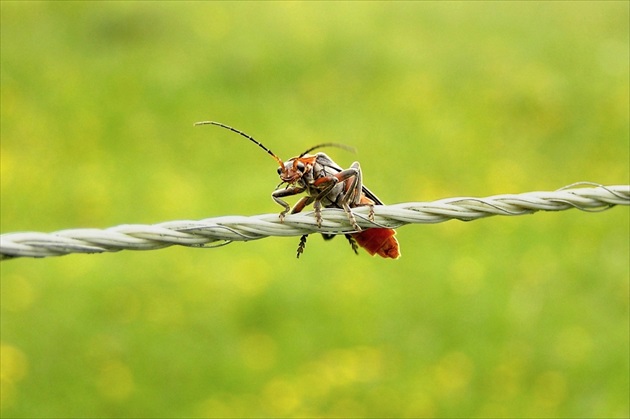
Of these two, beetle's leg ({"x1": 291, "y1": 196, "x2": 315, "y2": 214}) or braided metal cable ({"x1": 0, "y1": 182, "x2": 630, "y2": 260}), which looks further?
beetle's leg ({"x1": 291, "y1": 196, "x2": 315, "y2": 214})

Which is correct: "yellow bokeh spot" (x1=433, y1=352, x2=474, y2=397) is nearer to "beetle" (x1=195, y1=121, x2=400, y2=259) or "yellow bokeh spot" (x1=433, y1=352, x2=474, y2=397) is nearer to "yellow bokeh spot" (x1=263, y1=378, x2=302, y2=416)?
"yellow bokeh spot" (x1=263, y1=378, x2=302, y2=416)

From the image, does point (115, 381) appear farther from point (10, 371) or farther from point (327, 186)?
point (327, 186)

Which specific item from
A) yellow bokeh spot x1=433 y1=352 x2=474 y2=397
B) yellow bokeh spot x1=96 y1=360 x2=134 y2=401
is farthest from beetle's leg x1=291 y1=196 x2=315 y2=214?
yellow bokeh spot x1=96 y1=360 x2=134 y2=401

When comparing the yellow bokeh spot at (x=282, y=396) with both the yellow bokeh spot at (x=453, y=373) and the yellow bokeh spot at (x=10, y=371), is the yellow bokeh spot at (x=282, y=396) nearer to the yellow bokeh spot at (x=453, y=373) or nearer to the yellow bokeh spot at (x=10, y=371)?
the yellow bokeh spot at (x=453, y=373)

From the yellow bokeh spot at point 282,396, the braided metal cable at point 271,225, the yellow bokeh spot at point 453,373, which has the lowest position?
the yellow bokeh spot at point 282,396

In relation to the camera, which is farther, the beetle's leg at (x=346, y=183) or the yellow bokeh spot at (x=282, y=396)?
the yellow bokeh spot at (x=282, y=396)

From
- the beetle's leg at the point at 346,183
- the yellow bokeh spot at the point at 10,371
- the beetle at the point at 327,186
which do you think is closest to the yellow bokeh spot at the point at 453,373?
the yellow bokeh spot at the point at 10,371
